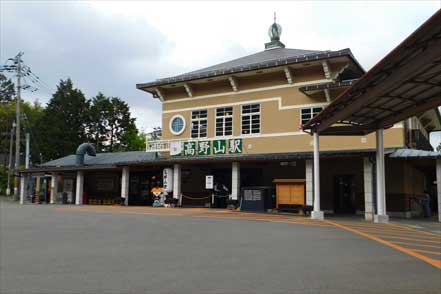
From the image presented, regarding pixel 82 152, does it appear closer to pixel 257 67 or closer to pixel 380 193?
pixel 257 67

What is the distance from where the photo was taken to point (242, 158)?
744 inches

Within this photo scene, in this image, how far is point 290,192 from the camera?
17.4 meters

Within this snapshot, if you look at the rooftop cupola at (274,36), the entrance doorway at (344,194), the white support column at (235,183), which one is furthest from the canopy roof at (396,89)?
the rooftop cupola at (274,36)

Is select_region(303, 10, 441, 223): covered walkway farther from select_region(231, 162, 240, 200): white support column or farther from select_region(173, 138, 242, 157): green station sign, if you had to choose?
select_region(173, 138, 242, 157): green station sign

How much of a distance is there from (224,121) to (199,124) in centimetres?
157

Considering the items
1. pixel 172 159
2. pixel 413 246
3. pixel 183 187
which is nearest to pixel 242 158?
pixel 172 159

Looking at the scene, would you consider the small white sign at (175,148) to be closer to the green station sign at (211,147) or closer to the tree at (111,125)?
the green station sign at (211,147)

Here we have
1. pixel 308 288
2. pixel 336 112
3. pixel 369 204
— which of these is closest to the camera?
pixel 308 288

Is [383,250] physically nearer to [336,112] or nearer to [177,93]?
[336,112]

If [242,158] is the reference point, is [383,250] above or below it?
below

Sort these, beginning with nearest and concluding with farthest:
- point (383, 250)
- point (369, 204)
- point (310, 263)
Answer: point (310, 263) < point (383, 250) < point (369, 204)

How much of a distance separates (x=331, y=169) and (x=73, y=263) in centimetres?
1537

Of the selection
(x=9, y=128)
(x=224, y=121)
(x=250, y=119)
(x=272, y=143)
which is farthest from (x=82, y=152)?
(x=9, y=128)

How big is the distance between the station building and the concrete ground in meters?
7.34
